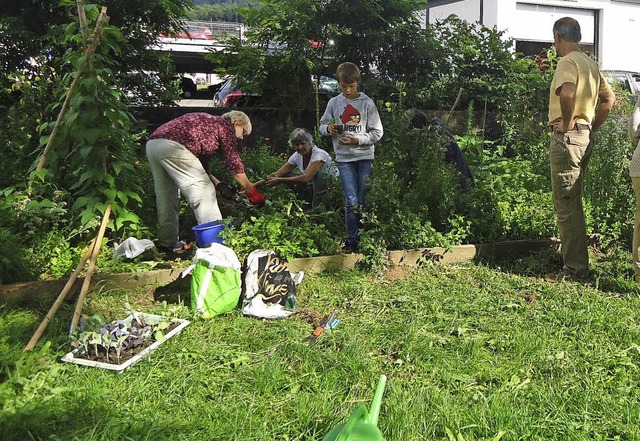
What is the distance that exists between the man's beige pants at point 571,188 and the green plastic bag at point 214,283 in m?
2.65

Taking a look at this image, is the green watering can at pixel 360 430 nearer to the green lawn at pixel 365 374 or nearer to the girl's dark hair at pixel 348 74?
the green lawn at pixel 365 374

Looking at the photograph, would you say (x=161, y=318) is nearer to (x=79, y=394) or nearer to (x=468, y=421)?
(x=79, y=394)

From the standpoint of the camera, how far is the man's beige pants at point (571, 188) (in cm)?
453

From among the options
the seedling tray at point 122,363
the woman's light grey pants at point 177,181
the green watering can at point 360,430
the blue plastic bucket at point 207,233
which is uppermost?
the woman's light grey pants at point 177,181

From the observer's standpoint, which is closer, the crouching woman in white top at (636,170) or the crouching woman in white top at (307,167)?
the crouching woman in white top at (636,170)

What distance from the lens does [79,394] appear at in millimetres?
2816

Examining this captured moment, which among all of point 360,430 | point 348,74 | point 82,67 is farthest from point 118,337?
point 348,74

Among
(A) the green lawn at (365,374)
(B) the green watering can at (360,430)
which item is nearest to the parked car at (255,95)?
(A) the green lawn at (365,374)

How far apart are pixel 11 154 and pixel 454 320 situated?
4.89 meters

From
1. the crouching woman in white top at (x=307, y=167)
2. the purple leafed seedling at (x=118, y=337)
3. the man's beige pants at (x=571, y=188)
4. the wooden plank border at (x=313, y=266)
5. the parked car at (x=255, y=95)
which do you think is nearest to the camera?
the purple leafed seedling at (x=118, y=337)

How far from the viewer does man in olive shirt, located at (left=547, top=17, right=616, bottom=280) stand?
438 cm

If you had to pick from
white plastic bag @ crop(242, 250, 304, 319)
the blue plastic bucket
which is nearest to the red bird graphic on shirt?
the blue plastic bucket

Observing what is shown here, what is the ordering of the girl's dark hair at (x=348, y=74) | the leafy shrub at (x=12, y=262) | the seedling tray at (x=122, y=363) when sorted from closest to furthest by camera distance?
the seedling tray at (x=122, y=363) → the leafy shrub at (x=12, y=262) → the girl's dark hair at (x=348, y=74)

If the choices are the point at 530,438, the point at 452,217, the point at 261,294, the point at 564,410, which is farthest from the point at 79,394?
the point at 452,217
